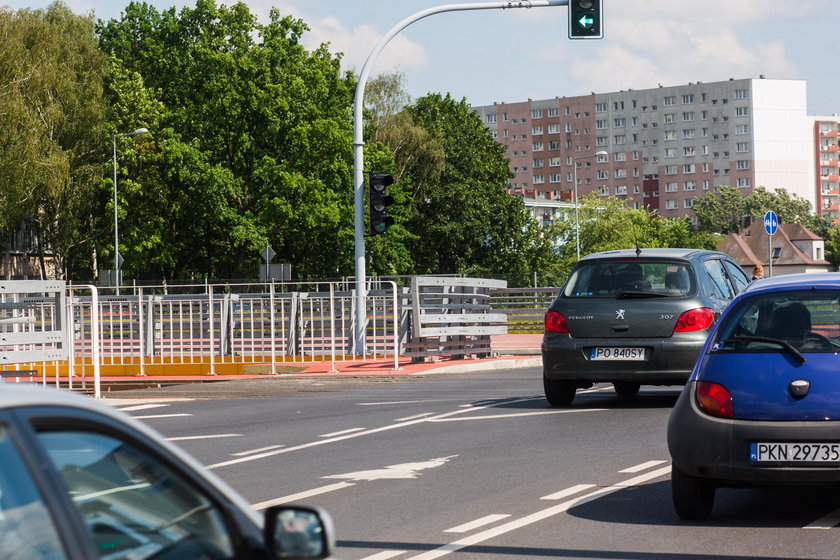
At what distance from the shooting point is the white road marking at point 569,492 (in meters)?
9.23

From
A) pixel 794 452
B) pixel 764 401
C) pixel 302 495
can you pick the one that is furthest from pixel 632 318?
pixel 794 452

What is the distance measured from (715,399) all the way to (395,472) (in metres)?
3.17

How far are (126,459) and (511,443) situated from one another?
31.3 feet

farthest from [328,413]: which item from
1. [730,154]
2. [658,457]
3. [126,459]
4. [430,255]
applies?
[730,154]

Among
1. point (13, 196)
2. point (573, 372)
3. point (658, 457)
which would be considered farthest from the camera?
point (13, 196)

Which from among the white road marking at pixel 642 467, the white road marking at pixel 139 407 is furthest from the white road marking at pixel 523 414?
the white road marking at pixel 139 407

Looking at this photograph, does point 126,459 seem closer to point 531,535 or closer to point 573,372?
point 531,535

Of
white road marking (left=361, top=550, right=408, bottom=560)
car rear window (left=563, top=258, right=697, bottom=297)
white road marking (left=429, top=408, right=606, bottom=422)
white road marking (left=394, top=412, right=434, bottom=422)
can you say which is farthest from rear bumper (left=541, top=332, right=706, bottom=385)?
white road marking (left=361, top=550, right=408, bottom=560)

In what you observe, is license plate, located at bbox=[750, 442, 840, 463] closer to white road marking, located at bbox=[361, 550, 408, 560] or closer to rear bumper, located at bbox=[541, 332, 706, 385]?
white road marking, located at bbox=[361, 550, 408, 560]

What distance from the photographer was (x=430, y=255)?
82.0 meters

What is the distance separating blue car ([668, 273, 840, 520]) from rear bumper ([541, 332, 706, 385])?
605cm

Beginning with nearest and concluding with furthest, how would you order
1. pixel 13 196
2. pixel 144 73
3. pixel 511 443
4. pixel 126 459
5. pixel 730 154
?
pixel 126 459 < pixel 511 443 < pixel 13 196 < pixel 144 73 < pixel 730 154

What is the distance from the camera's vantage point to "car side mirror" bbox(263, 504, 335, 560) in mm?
2953

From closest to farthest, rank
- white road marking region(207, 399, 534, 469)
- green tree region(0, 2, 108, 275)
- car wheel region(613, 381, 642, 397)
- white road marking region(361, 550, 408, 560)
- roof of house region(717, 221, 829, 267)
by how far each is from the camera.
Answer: white road marking region(361, 550, 408, 560) < white road marking region(207, 399, 534, 469) < car wheel region(613, 381, 642, 397) < green tree region(0, 2, 108, 275) < roof of house region(717, 221, 829, 267)
